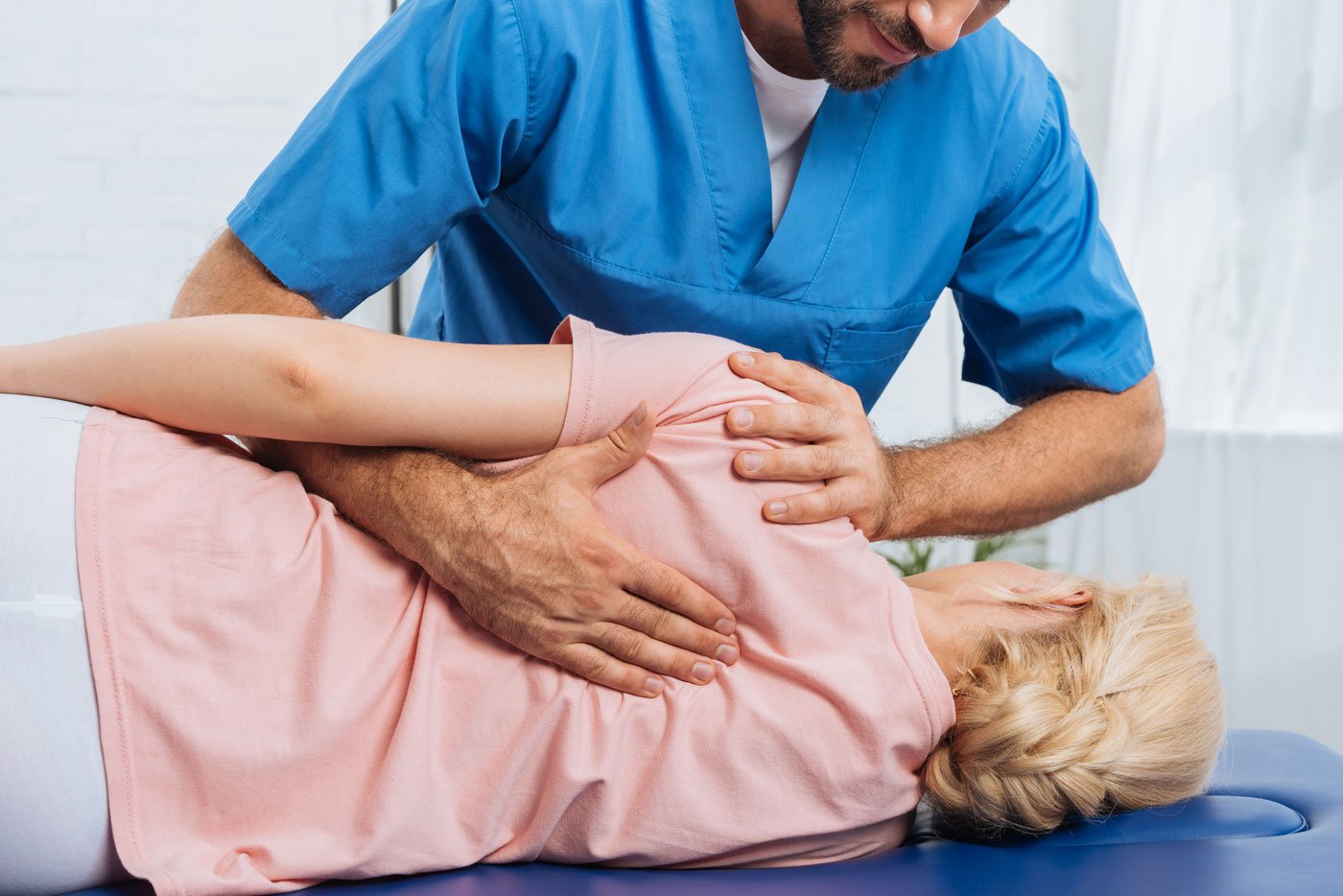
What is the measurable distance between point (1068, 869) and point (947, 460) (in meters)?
0.53

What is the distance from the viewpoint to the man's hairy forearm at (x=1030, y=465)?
137cm

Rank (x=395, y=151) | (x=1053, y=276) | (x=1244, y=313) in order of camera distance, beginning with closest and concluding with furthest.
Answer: (x=395, y=151) < (x=1053, y=276) < (x=1244, y=313)

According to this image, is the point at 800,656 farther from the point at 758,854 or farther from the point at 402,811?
the point at 402,811

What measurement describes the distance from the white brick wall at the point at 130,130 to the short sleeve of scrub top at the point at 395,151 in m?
1.93

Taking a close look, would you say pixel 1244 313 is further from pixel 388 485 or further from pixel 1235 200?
pixel 388 485

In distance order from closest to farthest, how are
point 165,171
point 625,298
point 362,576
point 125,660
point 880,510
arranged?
point 125,660 → point 362,576 → point 880,510 → point 625,298 → point 165,171

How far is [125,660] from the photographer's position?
0.93 metres

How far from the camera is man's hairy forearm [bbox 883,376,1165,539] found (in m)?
1.37

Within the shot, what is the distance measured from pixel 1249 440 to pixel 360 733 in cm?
212

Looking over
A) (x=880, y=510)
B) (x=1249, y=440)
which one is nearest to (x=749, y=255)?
(x=880, y=510)

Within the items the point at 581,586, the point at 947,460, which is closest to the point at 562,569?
the point at 581,586

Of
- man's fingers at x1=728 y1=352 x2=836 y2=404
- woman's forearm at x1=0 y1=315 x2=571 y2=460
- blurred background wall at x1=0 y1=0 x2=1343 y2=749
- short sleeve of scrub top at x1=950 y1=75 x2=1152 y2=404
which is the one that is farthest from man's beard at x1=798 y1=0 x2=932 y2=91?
blurred background wall at x1=0 y1=0 x2=1343 y2=749

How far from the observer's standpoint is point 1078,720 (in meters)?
1.07

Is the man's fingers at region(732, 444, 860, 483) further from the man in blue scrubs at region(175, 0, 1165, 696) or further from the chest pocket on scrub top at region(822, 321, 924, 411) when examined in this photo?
the chest pocket on scrub top at region(822, 321, 924, 411)
